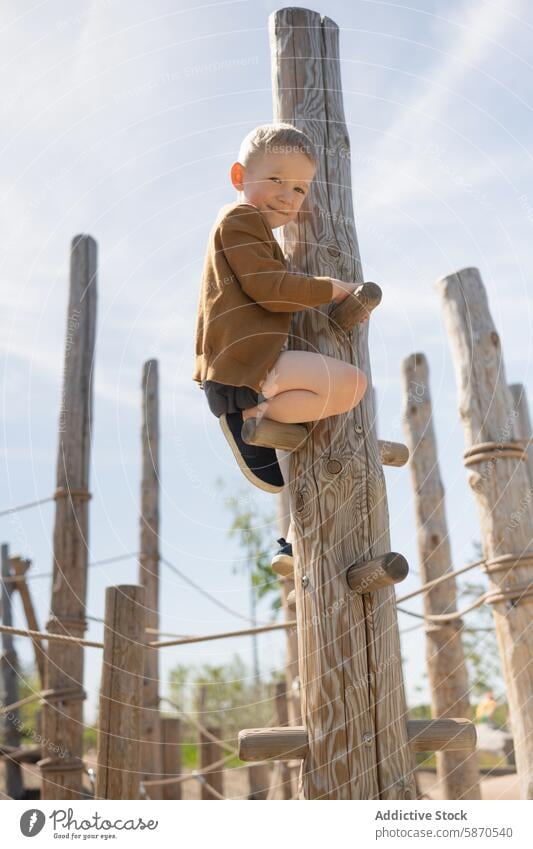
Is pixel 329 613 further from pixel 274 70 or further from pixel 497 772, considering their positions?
pixel 497 772

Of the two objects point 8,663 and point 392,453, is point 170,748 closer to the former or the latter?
point 8,663

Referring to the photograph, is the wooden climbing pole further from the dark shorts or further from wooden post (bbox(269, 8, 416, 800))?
the dark shorts

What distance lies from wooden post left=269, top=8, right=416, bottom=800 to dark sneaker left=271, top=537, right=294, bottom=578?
30 cm

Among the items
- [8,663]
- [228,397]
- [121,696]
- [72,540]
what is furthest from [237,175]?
[8,663]

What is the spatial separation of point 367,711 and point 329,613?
322 millimetres

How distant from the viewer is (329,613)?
2.68m

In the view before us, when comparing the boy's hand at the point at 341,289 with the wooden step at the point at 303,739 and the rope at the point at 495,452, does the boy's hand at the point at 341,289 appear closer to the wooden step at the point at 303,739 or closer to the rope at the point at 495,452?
the wooden step at the point at 303,739

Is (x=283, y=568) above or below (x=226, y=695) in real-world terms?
below

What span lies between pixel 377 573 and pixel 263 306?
3.20 ft

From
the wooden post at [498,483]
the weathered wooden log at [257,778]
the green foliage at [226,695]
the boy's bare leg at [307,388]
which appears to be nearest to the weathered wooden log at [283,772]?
the weathered wooden log at [257,778]

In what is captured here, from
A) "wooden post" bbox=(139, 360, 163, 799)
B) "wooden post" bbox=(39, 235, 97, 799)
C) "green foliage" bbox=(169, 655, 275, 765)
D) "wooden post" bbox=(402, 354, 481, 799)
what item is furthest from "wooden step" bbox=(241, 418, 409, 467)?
"green foliage" bbox=(169, 655, 275, 765)

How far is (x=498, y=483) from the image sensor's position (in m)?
4.61
